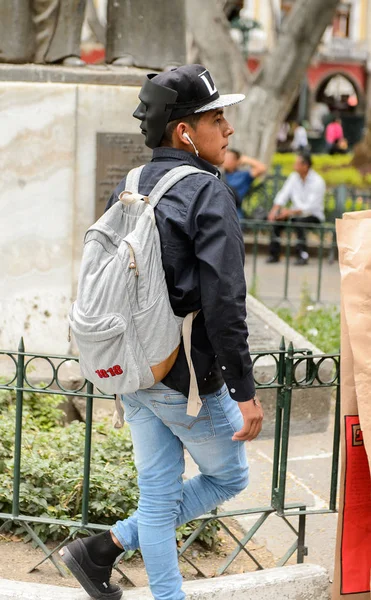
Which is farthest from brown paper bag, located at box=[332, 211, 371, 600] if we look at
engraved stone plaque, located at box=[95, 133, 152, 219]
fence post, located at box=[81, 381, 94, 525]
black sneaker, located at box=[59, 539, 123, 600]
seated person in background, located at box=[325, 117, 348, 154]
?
seated person in background, located at box=[325, 117, 348, 154]

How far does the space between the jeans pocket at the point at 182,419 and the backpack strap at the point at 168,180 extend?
0.64 metres

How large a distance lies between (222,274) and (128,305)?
0.32 m

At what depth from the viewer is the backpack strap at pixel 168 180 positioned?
10.4 feet

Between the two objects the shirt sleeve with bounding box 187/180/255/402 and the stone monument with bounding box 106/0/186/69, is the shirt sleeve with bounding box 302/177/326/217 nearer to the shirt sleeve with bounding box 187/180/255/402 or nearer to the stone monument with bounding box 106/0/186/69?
the stone monument with bounding box 106/0/186/69

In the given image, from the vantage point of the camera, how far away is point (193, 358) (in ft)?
10.6

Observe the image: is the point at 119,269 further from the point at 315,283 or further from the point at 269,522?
the point at 315,283

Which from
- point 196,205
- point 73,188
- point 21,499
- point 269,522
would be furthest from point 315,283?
point 196,205

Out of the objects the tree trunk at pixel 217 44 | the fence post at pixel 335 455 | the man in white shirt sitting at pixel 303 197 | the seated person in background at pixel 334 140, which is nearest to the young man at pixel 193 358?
the fence post at pixel 335 455

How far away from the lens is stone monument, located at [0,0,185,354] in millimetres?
6344

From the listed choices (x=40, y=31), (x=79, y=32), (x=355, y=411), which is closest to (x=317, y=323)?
(x=79, y=32)

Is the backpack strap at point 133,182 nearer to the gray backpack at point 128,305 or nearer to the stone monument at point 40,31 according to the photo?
the gray backpack at point 128,305

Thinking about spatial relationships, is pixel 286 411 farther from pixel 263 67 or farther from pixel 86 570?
pixel 263 67

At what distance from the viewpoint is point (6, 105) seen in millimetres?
6316

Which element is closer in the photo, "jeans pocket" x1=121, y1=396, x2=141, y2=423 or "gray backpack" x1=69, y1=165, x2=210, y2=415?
"gray backpack" x1=69, y1=165, x2=210, y2=415
